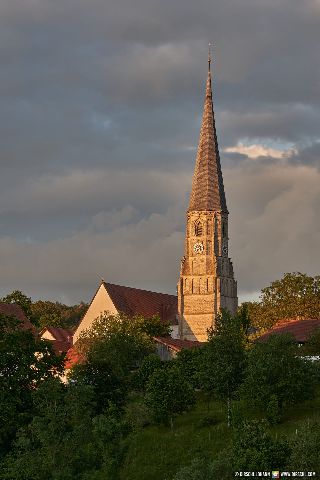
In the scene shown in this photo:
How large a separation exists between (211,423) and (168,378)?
6.22m

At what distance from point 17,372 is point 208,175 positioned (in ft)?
303

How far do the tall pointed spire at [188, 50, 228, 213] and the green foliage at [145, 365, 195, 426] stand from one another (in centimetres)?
7753

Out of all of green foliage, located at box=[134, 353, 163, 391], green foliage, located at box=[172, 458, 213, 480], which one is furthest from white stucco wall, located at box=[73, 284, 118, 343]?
green foliage, located at box=[172, 458, 213, 480]

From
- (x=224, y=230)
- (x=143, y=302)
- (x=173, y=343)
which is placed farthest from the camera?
(x=224, y=230)

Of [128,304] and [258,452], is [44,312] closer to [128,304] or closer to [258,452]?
[128,304]

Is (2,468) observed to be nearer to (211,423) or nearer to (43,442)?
(43,442)

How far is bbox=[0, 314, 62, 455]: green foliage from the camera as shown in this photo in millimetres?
62438

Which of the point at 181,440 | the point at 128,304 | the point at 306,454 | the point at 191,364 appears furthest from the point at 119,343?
the point at 306,454

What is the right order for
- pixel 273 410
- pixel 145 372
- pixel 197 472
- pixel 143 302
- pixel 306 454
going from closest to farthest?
pixel 197 472
pixel 306 454
pixel 273 410
pixel 145 372
pixel 143 302

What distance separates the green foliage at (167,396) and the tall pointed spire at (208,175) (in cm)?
7753

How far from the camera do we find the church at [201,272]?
141125mm

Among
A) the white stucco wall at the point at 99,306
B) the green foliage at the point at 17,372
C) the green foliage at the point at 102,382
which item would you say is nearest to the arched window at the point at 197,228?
the white stucco wall at the point at 99,306

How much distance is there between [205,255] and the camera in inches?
5866

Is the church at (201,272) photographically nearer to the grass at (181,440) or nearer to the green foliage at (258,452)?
the grass at (181,440)
